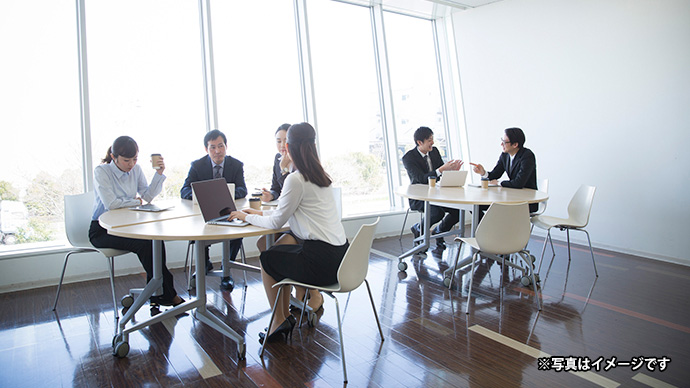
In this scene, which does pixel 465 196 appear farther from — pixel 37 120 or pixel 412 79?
pixel 37 120

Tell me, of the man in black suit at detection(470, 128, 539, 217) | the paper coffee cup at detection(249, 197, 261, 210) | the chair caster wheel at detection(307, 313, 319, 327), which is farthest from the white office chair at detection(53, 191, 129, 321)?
the man in black suit at detection(470, 128, 539, 217)

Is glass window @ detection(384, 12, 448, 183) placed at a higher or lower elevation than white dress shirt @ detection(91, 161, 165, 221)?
higher

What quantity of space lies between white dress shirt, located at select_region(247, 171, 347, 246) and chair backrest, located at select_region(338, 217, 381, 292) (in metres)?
0.20

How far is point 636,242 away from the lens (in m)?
5.07

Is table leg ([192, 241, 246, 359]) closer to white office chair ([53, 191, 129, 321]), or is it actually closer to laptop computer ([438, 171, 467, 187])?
white office chair ([53, 191, 129, 321])

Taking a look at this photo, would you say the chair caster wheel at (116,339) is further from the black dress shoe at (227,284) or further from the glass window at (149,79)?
the glass window at (149,79)

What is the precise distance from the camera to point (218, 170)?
4.17 m

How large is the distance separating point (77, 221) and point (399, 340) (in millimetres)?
2695

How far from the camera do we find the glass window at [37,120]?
4.09 metres

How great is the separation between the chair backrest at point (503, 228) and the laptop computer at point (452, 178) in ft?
4.53

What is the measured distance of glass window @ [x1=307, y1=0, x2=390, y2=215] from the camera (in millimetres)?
5902

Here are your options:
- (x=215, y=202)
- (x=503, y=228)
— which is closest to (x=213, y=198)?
(x=215, y=202)

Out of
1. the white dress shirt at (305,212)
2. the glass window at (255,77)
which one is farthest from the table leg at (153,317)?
the glass window at (255,77)

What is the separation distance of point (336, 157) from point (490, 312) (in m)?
3.35
